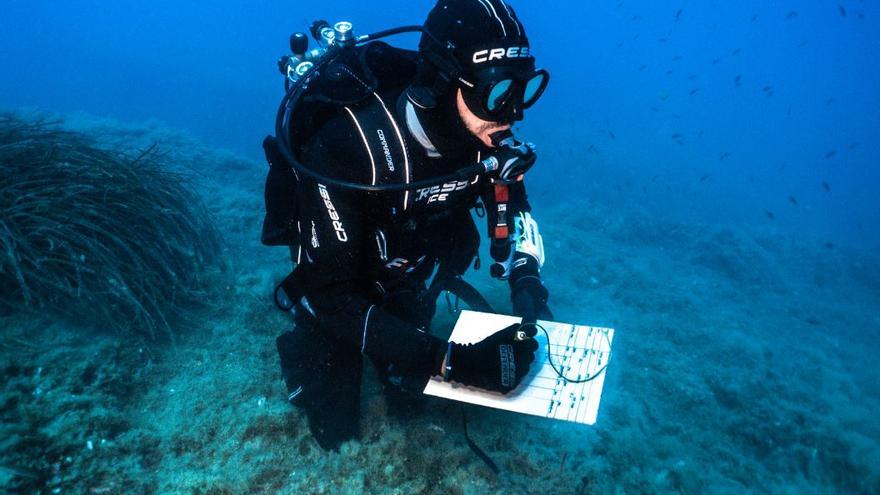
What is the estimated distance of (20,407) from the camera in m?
2.30

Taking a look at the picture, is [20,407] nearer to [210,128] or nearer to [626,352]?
[626,352]

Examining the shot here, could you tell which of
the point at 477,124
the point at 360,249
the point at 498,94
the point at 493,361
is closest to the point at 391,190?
the point at 360,249

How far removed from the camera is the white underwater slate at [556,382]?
84.7 inches

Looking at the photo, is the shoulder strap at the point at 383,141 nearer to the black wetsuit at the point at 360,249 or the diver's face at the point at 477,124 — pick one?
the black wetsuit at the point at 360,249

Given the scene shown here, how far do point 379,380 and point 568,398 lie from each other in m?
Result: 1.46

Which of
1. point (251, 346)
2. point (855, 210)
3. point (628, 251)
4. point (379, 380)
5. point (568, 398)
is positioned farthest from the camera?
point (855, 210)

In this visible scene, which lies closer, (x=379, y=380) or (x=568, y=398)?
(x=568, y=398)

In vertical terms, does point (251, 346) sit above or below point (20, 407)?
above

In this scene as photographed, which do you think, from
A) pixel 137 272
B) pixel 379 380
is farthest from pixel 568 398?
pixel 137 272

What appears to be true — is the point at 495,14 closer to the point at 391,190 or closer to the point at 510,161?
the point at 510,161

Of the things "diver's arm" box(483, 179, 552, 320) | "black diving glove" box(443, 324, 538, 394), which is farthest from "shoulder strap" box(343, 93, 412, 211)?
"black diving glove" box(443, 324, 538, 394)

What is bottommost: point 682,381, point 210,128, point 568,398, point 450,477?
point 450,477

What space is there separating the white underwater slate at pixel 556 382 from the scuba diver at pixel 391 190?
0.27 ft

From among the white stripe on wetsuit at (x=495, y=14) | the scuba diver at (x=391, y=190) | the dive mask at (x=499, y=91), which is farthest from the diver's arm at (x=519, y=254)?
the white stripe on wetsuit at (x=495, y=14)
